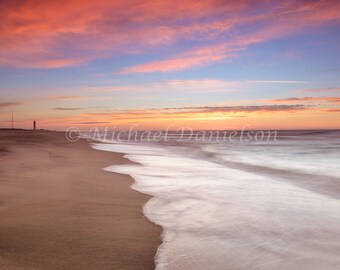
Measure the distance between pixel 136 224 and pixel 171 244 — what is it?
81 cm

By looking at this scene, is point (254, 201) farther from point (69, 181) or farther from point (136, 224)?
point (69, 181)

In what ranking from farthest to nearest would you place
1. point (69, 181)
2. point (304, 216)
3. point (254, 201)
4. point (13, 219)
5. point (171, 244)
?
point (69, 181) → point (254, 201) → point (304, 216) → point (13, 219) → point (171, 244)

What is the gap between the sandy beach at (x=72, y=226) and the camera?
332cm

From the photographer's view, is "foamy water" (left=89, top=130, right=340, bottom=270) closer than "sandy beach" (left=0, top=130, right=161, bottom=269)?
No

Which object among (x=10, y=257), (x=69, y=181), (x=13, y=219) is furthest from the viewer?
(x=69, y=181)

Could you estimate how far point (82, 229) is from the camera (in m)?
4.22

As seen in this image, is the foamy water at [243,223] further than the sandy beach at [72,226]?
Yes

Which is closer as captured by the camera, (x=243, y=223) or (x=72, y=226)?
(x=72, y=226)

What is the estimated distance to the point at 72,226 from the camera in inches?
170

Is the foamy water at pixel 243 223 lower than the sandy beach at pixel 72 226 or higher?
lower

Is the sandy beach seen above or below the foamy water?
above

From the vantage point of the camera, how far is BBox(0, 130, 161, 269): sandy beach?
10.9 ft

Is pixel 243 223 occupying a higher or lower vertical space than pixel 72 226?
lower

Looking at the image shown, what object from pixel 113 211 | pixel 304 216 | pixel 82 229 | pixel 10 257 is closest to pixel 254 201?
pixel 304 216
